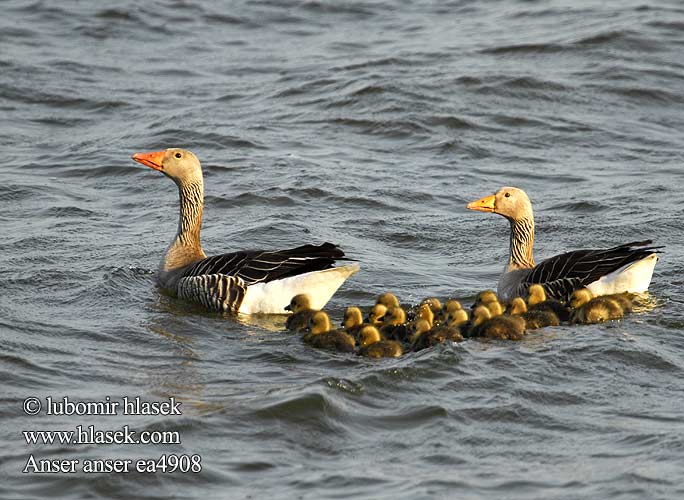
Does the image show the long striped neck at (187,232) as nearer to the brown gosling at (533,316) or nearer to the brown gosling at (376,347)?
the brown gosling at (376,347)

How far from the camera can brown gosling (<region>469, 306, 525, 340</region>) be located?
34.4 ft

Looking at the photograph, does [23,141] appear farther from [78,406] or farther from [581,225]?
[78,406]

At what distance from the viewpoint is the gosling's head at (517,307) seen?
11070 mm

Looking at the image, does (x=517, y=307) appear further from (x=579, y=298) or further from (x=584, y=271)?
(x=584, y=271)

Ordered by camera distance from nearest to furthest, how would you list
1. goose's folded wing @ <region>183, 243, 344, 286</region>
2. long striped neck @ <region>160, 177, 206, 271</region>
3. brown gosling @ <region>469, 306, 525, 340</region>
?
1. brown gosling @ <region>469, 306, 525, 340</region>
2. goose's folded wing @ <region>183, 243, 344, 286</region>
3. long striped neck @ <region>160, 177, 206, 271</region>

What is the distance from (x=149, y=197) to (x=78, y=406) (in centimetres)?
772

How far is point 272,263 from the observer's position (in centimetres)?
1207

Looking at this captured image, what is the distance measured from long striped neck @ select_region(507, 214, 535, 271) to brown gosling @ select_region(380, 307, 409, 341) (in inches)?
83.5

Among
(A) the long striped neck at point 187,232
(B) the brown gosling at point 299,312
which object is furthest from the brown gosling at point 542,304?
(A) the long striped neck at point 187,232

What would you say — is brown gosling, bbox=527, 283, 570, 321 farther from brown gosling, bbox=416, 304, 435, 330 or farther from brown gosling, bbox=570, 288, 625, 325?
brown gosling, bbox=416, 304, 435, 330

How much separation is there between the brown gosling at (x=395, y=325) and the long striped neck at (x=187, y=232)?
9.49 feet

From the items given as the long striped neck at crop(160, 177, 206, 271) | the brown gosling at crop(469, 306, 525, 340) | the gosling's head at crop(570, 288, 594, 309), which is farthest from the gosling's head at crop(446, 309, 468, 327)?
the long striped neck at crop(160, 177, 206, 271)

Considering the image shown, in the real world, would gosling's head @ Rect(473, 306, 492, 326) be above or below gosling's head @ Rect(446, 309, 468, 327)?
above

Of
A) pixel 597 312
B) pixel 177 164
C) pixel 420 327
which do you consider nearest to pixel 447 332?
pixel 420 327
